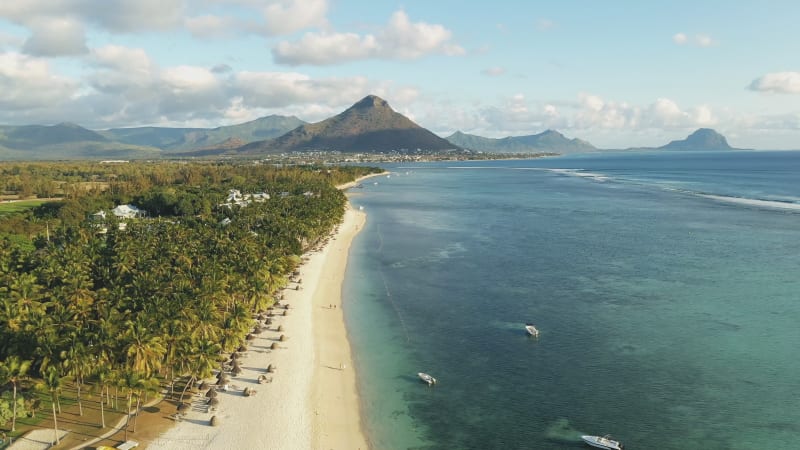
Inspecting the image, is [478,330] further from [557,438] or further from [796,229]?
[796,229]

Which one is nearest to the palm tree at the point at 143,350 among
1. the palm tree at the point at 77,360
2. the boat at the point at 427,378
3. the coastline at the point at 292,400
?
the palm tree at the point at 77,360

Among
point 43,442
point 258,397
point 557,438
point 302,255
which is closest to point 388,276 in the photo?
point 302,255

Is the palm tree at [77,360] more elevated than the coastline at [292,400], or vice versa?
the palm tree at [77,360]

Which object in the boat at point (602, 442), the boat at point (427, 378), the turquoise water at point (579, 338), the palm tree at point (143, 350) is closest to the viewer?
the boat at point (602, 442)

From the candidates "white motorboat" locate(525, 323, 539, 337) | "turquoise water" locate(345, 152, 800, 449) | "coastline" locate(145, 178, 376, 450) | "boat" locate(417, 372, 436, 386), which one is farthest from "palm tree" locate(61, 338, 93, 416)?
"white motorboat" locate(525, 323, 539, 337)

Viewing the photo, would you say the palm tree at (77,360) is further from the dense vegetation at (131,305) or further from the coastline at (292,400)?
the coastline at (292,400)

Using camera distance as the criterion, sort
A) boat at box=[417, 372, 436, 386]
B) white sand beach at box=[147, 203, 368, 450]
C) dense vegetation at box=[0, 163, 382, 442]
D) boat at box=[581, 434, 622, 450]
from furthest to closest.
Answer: boat at box=[417, 372, 436, 386] < dense vegetation at box=[0, 163, 382, 442] < white sand beach at box=[147, 203, 368, 450] < boat at box=[581, 434, 622, 450]

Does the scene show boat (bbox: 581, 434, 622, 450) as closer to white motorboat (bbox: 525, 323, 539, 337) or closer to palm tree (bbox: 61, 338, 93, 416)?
white motorboat (bbox: 525, 323, 539, 337)
